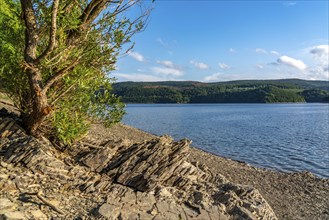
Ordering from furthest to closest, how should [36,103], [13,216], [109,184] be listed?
[36,103] → [109,184] → [13,216]

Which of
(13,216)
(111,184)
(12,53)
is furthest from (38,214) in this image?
(12,53)

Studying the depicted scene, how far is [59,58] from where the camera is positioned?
13.7 metres

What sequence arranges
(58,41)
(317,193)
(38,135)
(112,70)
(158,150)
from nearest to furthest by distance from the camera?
(58,41)
(38,135)
(158,150)
(112,70)
(317,193)

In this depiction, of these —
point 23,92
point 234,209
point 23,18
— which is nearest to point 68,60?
point 23,18

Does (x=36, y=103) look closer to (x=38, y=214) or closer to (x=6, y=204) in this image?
(x=6, y=204)

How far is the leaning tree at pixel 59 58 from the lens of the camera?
13.8 metres

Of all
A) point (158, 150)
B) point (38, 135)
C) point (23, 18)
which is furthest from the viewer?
point (158, 150)

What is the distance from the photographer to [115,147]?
55.9 feet

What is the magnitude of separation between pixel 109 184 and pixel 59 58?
20.3 feet

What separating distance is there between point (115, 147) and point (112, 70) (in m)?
4.78

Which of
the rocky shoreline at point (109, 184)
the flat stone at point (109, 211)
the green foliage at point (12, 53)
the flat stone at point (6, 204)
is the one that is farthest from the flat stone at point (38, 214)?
the green foliage at point (12, 53)

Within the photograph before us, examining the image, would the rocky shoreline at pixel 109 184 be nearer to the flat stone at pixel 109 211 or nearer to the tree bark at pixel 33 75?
the flat stone at pixel 109 211

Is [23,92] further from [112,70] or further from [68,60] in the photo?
[112,70]

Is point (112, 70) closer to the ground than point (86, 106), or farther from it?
farther from it
